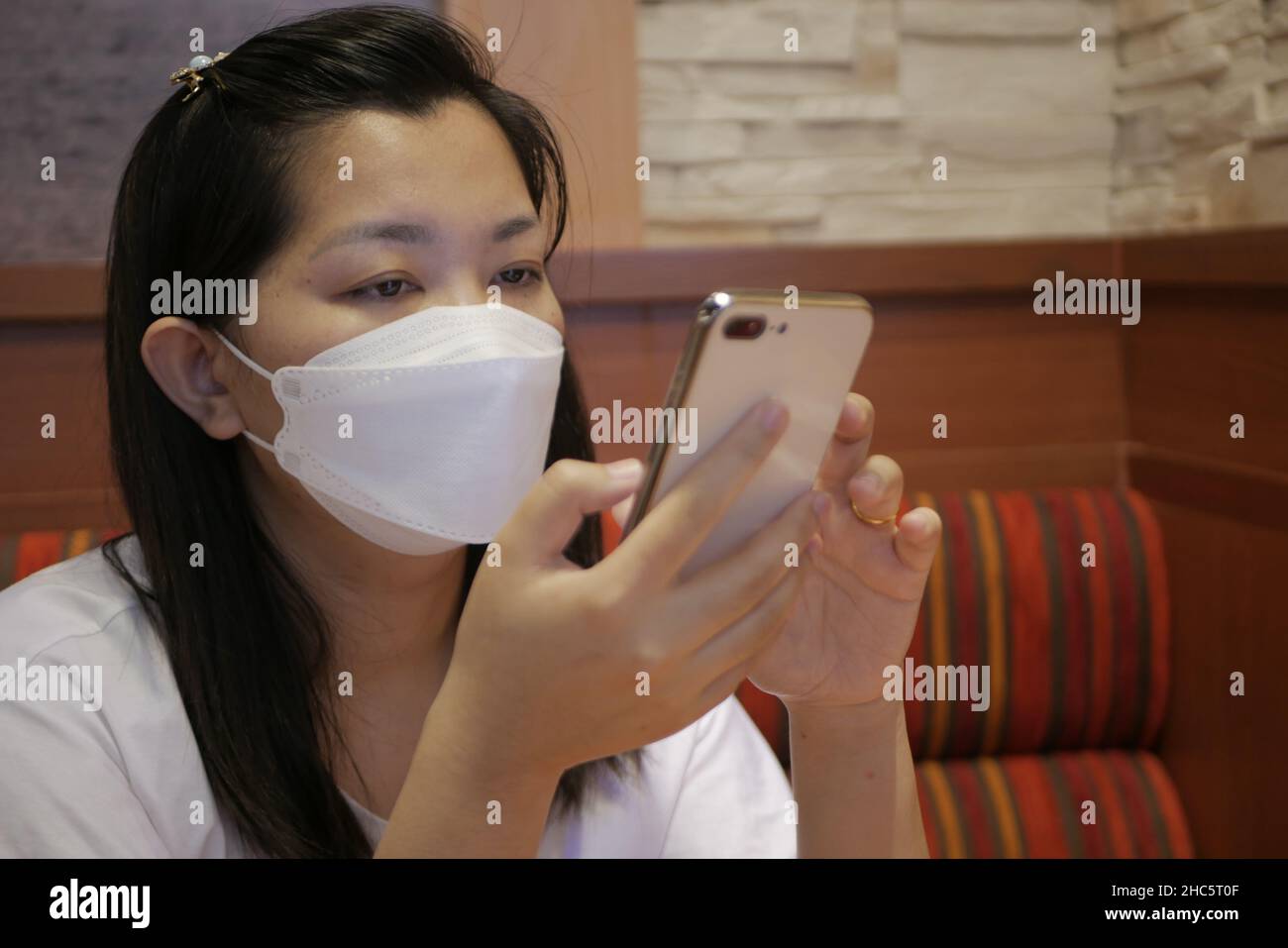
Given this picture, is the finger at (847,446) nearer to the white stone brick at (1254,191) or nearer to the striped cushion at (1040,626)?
the striped cushion at (1040,626)

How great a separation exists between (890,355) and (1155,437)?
46 cm

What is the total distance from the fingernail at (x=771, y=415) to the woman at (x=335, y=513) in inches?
4.3

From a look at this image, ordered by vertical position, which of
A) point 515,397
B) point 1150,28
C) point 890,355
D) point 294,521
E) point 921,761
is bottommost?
point 921,761

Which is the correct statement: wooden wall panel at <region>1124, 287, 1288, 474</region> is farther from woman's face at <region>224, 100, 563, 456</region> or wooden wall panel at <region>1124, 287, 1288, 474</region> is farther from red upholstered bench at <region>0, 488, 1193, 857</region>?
woman's face at <region>224, 100, 563, 456</region>

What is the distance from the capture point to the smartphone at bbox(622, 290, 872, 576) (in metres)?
0.75

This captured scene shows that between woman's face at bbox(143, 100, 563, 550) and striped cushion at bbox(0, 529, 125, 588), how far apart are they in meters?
0.55

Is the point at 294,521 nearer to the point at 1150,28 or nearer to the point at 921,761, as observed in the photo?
the point at 921,761

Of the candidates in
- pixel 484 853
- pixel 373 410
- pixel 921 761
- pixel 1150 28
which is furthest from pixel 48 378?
pixel 1150 28

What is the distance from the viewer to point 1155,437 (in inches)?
79.1

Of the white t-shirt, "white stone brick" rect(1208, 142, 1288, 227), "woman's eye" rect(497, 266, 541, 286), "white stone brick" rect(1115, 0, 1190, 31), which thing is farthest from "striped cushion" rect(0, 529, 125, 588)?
"white stone brick" rect(1115, 0, 1190, 31)

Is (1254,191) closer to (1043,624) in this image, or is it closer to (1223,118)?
(1223,118)

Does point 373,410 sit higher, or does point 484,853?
point 373,410

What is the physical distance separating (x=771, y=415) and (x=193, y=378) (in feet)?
2.06

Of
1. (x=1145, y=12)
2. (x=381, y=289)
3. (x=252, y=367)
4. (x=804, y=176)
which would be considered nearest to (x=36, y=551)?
(x=252, y=367)
